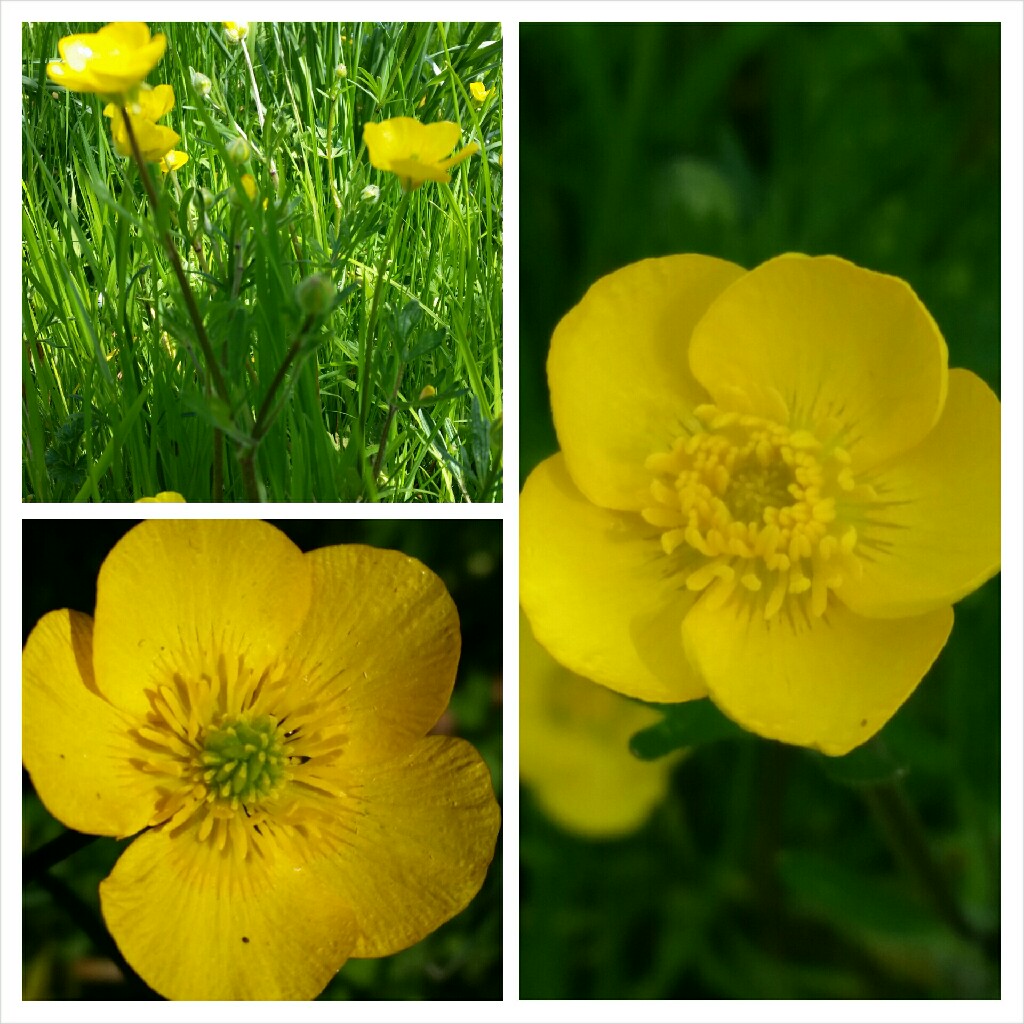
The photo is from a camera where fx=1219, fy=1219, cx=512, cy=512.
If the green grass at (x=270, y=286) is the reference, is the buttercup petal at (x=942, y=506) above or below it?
below

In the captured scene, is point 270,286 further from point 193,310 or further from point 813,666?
point 813,666

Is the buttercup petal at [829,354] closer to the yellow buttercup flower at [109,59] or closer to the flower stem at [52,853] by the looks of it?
the yellow buttercup flower at [109,59]

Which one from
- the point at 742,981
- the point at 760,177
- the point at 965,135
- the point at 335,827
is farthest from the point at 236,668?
the point at 965,135

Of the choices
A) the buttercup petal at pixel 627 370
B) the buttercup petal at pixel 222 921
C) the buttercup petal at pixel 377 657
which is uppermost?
the buttercup petal at pixel 627 370

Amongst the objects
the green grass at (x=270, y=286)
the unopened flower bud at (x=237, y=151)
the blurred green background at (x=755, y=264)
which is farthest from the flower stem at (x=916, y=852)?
the unopened flower bud at (x=237, y=151)

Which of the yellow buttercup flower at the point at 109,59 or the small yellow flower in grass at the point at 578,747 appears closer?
the yellow buttercup flower at the point at 109,59

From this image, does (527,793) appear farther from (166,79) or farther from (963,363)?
(166,79)
